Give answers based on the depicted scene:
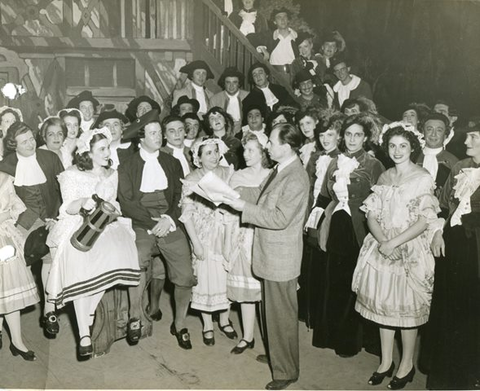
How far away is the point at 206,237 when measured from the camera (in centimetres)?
459

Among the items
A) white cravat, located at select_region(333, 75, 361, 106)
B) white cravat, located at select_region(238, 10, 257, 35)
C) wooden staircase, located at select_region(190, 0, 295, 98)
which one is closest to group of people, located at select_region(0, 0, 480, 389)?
white cravat, located at select_region(333, 75, 361, 106)

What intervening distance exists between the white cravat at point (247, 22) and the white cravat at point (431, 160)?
140 inches

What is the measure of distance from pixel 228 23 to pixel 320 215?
348 centimetres

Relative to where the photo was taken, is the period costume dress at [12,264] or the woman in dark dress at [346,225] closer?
the period costume dress at [12,264]

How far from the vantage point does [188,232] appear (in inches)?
178

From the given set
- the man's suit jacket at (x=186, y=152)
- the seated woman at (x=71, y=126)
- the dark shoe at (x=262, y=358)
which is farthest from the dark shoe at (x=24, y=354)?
the man's suit jacket at (x=186, y=152)

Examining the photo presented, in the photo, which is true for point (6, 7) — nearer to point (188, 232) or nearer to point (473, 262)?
point (188, 232)

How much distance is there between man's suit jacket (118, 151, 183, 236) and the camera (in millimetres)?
4527

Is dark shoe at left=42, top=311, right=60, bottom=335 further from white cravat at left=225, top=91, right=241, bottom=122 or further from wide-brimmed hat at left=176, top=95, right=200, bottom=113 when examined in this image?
white cravat at left=225, top=91, right=241, bottom=122

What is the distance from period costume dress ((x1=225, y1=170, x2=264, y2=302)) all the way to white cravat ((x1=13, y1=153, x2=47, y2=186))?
1627 mm

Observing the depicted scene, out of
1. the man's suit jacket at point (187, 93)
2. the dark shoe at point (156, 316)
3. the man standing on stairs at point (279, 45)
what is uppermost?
the man standing on stairs at point (279, 45)

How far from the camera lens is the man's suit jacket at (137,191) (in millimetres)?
4527

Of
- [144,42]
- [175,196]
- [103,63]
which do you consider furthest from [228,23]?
[175,196]

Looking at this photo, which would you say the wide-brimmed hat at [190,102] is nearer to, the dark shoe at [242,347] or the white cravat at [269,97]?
the white cravat at [269,97]
